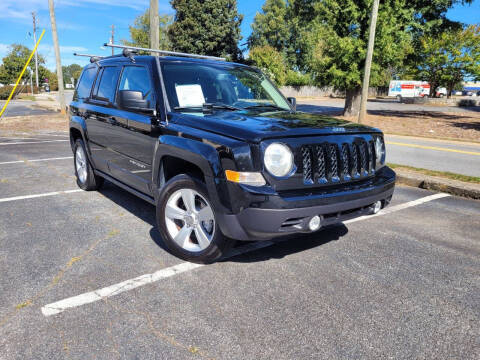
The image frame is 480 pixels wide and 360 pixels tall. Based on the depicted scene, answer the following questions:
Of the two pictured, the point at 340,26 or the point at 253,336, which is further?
the point at 340,26

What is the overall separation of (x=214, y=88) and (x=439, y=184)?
4.49m

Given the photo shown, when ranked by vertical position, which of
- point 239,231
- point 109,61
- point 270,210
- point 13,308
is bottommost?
point 13,308

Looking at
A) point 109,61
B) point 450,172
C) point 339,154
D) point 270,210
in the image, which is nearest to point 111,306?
point 270,210

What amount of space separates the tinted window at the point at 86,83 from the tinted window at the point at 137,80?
1095mm

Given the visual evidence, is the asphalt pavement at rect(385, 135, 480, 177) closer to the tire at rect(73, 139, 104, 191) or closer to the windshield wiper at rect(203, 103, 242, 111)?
the windshield wiper at rect(203, 103, 242, 111)

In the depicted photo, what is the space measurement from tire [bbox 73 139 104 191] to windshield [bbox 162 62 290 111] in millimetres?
2437

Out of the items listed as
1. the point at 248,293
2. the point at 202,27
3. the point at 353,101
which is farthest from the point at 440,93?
the point at 248,293

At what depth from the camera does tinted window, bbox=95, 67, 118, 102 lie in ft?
15.9

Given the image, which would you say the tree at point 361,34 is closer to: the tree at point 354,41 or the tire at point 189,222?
the tree at point 354,41

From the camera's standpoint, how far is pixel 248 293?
307 cm

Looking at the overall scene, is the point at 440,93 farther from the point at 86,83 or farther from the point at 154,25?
the point at 86,83

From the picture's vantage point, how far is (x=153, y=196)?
409cm

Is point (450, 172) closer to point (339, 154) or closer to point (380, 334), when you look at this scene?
point (339, 154)

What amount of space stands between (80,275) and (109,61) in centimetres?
299
